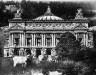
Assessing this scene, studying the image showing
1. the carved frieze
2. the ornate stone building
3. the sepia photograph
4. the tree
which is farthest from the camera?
the carved frieze

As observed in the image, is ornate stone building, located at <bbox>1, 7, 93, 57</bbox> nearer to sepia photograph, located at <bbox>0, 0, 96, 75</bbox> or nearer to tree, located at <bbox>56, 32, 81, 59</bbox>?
sepia photograph, located at <bbox>0, 0, 96, 75</bbox>

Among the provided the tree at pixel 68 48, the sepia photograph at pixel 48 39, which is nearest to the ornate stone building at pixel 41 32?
the sepia photograph at pixel 48 39

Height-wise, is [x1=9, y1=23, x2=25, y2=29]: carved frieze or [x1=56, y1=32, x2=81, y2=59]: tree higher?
[x1=9, y1=23, x2=25, y2=29]: carved frieze

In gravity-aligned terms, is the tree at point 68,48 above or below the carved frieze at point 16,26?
below

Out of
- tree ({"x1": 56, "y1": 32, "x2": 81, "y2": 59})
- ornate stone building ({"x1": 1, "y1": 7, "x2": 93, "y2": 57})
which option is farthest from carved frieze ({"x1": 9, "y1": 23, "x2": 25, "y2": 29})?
tree ({"x1": 56, "y1": 32, "x2": 81, "y2": 59})

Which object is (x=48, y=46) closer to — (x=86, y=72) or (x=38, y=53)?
(x=38, y=53)

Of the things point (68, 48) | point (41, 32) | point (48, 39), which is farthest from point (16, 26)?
point (68, 48)

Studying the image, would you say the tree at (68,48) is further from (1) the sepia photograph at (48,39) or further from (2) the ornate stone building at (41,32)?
(2) the ornate stone building at (41,32)

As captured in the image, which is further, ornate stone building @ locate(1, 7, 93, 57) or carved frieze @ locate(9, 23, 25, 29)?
carved frieze @ locate(9, 23, 25, 29)

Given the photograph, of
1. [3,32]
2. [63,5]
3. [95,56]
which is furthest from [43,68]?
[63,5]
